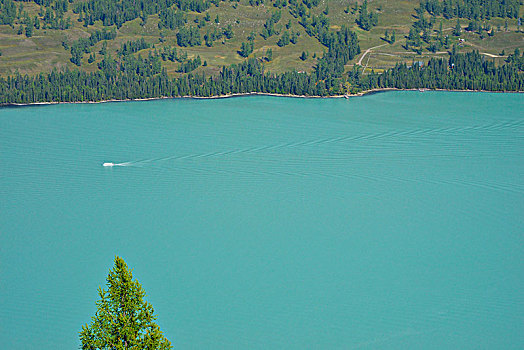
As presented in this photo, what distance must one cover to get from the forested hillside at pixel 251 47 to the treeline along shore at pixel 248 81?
0.41 feet

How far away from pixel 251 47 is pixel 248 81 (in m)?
15.1

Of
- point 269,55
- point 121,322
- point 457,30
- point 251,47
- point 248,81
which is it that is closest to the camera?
point 121,322

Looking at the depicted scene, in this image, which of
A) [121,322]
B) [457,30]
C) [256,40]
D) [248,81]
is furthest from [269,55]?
[121,322]

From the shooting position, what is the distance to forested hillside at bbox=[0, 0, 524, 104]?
77.3 m

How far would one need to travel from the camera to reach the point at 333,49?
9031 cm

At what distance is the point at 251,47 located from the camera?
92625 millimetres

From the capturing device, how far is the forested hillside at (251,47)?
77.3 metres

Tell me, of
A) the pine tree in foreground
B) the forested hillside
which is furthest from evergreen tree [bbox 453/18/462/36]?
the pine tree in foreground

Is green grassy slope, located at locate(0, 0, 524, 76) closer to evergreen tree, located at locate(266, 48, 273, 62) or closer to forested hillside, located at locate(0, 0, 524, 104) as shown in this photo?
forested hillside, located at locate(0, 0, 524, 104)

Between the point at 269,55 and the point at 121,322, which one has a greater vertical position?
the point at 269,55

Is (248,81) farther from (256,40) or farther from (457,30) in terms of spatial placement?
(457,30)

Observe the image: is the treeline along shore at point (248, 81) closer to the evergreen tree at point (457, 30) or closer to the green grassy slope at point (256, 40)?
the green grassy slope at point (256, 40)

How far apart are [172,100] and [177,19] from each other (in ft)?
88.2

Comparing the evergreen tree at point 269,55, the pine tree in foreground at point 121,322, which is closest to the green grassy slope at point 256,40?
the evergreen tree at point 269,55
